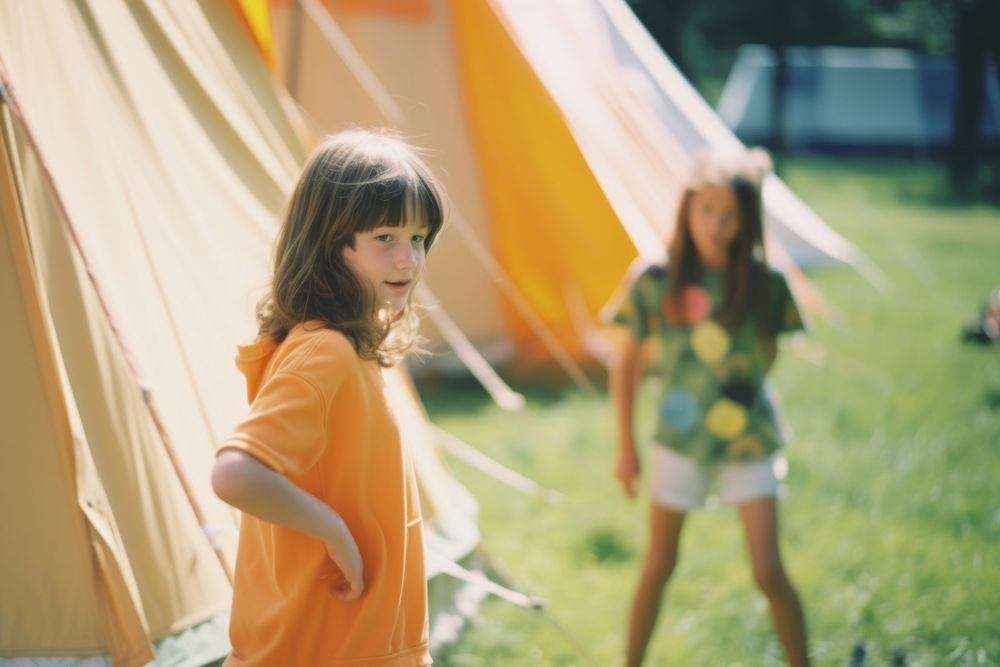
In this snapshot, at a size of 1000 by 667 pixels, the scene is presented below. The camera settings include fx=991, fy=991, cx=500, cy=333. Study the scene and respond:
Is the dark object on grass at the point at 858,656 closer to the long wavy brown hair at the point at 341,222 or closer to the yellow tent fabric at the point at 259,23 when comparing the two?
the long wavy brown hair at the point at 341,222

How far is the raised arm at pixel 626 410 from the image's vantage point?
265 centimetres

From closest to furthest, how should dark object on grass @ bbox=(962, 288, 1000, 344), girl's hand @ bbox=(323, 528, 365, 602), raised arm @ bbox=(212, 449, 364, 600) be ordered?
raised arm @ bbox=(212, 449, 364, 600)
girl's hand @ bbox=(323, 528, 365, 602)
dark object on grass @ bbox=(962, 288, 1000, 344)

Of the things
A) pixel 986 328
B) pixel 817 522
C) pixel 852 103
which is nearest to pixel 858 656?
pixel 817 522

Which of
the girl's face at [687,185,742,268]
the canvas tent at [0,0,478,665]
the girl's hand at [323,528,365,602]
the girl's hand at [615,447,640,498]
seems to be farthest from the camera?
the girl's hand at [615,447,640,498]

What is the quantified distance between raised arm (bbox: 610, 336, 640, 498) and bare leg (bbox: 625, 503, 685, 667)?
0.12m

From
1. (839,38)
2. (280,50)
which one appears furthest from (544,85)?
(839,38)

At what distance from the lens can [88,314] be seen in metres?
2.25

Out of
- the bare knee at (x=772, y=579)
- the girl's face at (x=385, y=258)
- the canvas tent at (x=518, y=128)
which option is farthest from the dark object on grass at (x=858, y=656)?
the canvas tent at (x=518, y=128)

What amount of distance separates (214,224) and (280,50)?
286 cm

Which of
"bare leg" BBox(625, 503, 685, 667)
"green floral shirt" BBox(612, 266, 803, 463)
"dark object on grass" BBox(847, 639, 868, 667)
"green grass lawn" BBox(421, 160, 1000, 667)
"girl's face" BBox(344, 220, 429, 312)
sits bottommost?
"green grass lawn" BBox(421, 160, 1000, 667)

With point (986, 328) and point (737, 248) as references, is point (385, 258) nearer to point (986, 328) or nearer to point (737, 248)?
point (737, 248)

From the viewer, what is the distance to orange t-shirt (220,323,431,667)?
1.50 meters

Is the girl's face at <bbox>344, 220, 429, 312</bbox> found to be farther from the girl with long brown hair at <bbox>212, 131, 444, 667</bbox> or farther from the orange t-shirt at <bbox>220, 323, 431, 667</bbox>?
the orange t-shirt at <bbox>220, 323, 431, 667</bbox>

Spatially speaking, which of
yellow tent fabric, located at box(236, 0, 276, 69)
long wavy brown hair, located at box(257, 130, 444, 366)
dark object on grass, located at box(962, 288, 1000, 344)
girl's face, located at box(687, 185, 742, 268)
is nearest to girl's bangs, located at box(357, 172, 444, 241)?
long wavy brown hair, located at box(257, 130, 444, 366)
